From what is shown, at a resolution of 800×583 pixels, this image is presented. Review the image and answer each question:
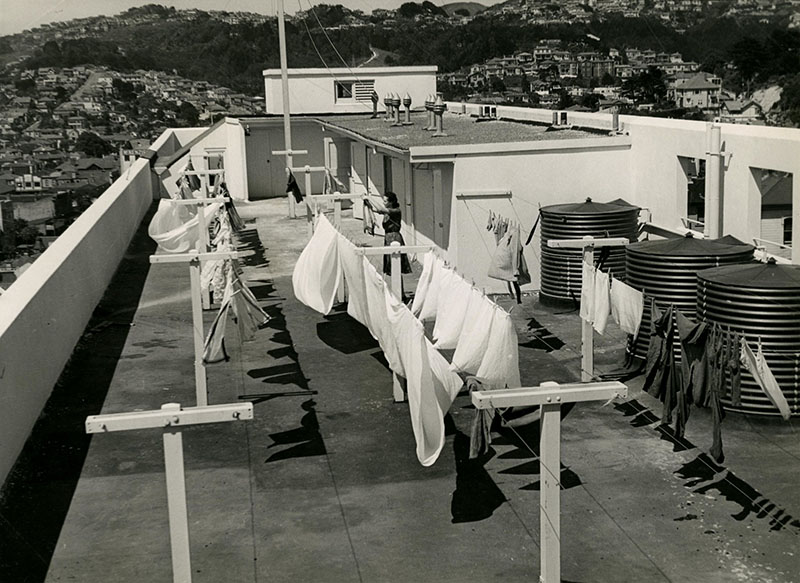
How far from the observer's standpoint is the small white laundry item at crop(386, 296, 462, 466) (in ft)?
30.3

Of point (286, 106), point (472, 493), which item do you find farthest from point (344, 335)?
point (286, 106)

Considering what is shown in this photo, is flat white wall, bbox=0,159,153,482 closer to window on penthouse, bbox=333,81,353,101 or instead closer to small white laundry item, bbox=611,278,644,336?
small white laundry item, bbox=611,278,644,336

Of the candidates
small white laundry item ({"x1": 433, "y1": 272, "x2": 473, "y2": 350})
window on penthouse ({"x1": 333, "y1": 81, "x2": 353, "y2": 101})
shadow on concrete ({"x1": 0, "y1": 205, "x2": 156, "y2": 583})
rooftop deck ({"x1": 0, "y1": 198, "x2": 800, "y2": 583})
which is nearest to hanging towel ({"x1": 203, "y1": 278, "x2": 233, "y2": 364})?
rooftop deck ({"x1": 0, "y1": 198, "x2": 800, "y2": 583})

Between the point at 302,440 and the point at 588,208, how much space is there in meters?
8.80

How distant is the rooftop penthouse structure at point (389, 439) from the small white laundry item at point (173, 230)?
0.86 metres

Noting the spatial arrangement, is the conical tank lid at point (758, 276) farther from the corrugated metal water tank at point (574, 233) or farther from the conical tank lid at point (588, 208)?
the conical tank lid at point (588, 208)

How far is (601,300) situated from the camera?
12.8m

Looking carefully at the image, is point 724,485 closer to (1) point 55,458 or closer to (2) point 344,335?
(1) point 55,458

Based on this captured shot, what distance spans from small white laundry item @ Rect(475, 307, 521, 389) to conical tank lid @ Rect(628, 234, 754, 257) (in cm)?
460

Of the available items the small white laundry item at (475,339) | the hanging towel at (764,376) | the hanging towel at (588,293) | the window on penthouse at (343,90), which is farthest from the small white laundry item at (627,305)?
the window on penthouse at (343,90)

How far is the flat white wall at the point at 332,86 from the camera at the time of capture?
41562 millimetres

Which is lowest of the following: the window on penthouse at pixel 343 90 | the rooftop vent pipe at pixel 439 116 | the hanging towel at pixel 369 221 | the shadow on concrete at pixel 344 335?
the shadow on concrete at pixel 344 335

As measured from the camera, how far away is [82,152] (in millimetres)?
32844

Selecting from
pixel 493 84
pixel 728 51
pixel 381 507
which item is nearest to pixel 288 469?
pixel 381 507
